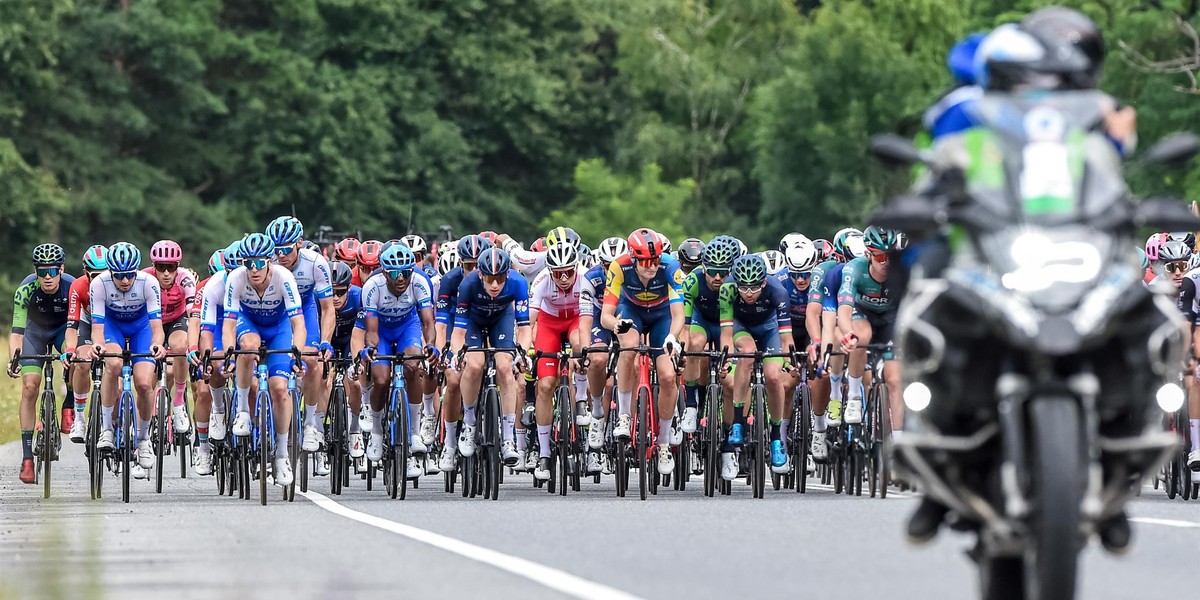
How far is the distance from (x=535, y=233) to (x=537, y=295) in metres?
53.2

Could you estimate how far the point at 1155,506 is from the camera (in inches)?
696

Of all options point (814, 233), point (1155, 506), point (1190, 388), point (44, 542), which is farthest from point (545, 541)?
point (814, 233)

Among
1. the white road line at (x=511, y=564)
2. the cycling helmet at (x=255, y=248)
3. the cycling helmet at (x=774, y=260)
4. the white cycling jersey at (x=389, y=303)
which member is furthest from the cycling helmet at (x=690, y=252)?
the white road line at (x=511, y=564)

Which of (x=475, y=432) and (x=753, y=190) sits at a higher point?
(x=753, y=190)

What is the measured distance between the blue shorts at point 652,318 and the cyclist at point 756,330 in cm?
46

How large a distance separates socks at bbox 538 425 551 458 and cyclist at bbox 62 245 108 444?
12.1 ft

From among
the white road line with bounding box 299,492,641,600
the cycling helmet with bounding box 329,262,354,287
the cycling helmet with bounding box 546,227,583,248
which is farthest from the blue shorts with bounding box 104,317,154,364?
the white road line with bounding box 299,492,641,600

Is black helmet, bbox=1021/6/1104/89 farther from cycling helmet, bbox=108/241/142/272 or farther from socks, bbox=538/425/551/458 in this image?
cycling helmet, bbox=108/241/142/272

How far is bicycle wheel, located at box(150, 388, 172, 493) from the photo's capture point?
22375 millimetres

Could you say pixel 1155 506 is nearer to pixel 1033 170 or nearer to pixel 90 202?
pixel 1033 170

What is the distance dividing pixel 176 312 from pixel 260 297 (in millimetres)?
5622

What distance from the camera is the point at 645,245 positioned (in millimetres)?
20922

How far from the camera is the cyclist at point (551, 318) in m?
21.3

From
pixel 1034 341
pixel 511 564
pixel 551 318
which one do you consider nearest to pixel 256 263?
pixel 551 318
